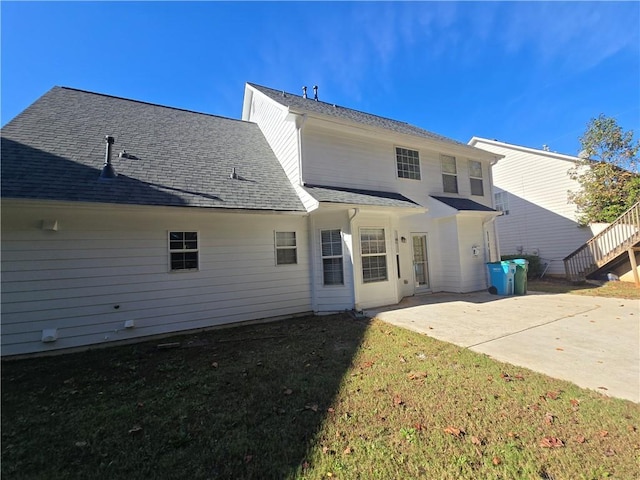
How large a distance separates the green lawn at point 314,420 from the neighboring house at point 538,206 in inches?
573

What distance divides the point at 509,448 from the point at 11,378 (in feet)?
21.9

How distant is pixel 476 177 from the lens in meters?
11.8

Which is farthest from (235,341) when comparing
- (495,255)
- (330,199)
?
(495,255)

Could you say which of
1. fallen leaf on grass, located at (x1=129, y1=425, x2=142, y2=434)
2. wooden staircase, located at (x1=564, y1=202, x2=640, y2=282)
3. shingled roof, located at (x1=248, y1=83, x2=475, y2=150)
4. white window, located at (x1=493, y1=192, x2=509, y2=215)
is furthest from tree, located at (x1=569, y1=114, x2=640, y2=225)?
fallen leaf on grass, located at (x1=129, y1=425, x2=142, y2=434)

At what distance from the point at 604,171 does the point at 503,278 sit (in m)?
9.23

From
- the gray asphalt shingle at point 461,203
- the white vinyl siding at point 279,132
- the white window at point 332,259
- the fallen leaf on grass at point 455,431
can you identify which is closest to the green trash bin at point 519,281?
the gray asphalt shingle at point 461,203

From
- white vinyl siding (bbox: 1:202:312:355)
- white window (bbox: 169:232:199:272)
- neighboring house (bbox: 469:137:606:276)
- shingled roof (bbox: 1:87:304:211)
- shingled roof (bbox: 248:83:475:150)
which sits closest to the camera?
white vinyl siding (bbox: 1:202:312:355)

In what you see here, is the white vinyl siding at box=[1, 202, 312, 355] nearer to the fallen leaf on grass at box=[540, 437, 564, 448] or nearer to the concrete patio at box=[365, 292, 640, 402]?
the concrete patio at box=[365, 292, 640, 402]

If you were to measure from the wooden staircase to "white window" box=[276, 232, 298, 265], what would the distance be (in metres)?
12.9

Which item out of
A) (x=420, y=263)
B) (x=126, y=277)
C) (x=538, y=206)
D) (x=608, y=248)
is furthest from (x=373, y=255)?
(x=538, y=206)

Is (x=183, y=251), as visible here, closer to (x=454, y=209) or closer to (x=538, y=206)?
(x=454, y=209)

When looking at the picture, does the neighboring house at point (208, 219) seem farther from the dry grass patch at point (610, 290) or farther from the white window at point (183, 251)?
the dry grass patch at point (610, 290)

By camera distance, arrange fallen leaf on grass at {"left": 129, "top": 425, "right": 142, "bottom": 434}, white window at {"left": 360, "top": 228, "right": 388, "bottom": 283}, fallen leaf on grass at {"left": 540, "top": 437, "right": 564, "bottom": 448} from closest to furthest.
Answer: fallen leaf on grass at {"left": 540, "top": 437, "right": 564, "bottom": 448}
fallen leaf on grass at {"left": 129, "top": 425, "right": 142, "bottom": 434}
white window at {"left": 360, "top": 228, "right": 388, "bottom": 283}

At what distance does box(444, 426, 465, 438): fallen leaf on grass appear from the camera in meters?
2.57
